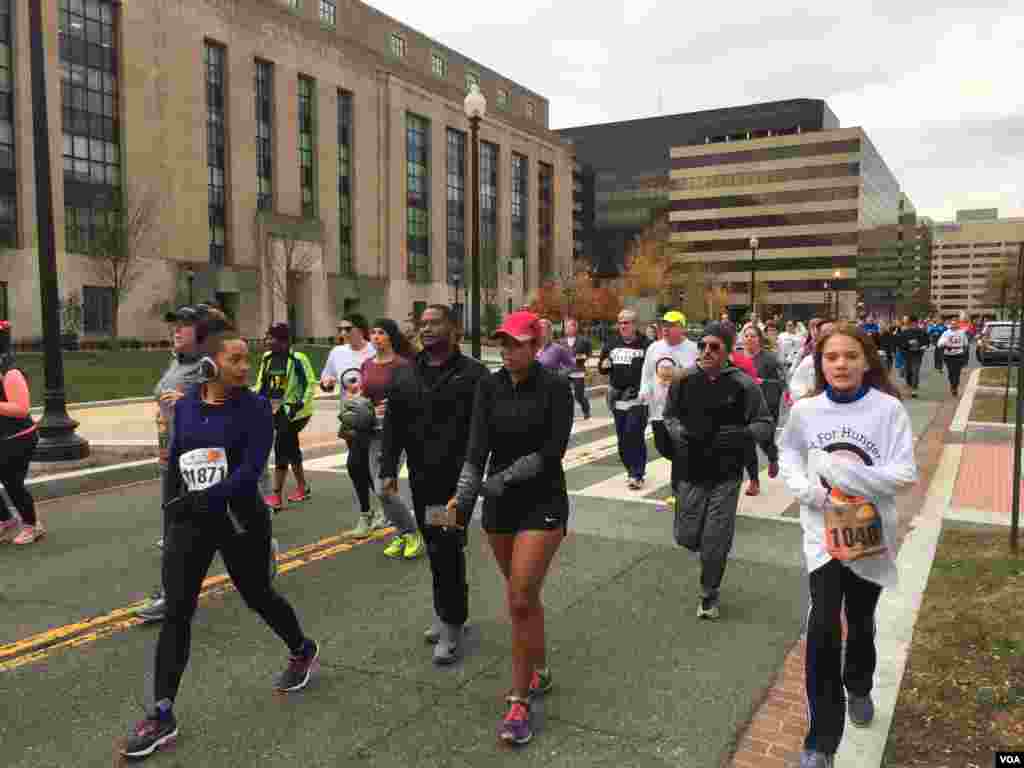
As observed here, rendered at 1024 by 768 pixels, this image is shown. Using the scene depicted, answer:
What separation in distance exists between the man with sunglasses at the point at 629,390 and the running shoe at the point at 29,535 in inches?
232

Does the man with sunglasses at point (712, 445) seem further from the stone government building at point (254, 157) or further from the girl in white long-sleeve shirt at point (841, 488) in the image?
the stone government building at point (254, 157)

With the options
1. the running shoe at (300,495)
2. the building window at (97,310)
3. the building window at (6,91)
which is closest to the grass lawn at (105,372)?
the building window at (97,310)

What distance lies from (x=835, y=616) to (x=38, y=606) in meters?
5.08

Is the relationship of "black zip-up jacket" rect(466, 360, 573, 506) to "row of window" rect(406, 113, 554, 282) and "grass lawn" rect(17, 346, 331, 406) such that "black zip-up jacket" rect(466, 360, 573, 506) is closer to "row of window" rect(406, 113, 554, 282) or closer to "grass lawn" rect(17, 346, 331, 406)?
"grass lawn" rect(17, 346, 331, 406)

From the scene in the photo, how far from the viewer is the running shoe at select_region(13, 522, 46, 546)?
7180 mm

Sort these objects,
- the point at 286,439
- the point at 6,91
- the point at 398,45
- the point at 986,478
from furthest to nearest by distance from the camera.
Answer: the point at 398,45 < the point at 6,91 < the point at 986,478 < the point at 286,439

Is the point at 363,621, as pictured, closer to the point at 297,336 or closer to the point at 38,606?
the point at 38,606

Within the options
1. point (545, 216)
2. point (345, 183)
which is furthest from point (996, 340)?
point (545, 216)

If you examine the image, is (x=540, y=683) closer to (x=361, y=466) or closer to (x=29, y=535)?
(x=361, y=466)

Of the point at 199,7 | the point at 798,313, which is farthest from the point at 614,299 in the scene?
the point at 798,313

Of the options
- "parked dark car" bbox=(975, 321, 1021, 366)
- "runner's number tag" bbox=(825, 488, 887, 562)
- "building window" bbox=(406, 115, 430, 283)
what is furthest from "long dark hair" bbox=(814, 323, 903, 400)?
"building window" bbox=(406, 115, 430, 283)

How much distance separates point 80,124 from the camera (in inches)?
1681

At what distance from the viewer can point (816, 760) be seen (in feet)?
10.9

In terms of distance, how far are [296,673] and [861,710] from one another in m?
2.74
